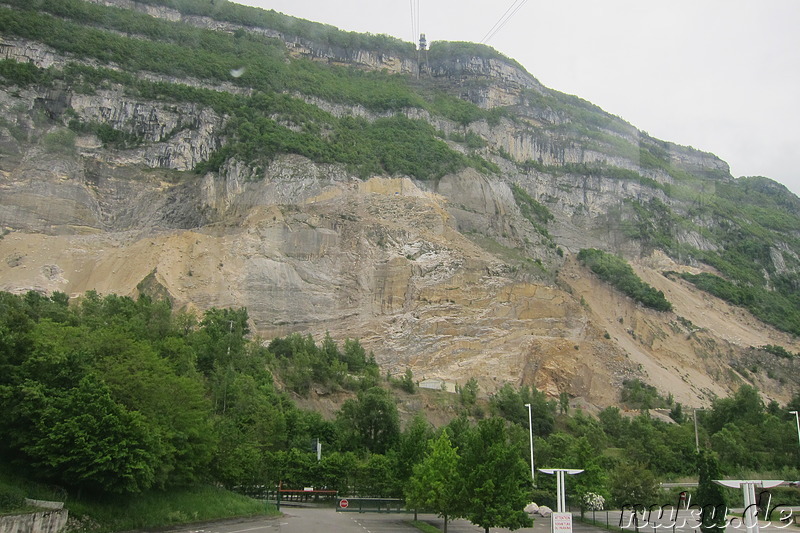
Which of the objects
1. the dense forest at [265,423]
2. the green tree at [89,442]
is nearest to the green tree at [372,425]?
the dense forest at [265,423]

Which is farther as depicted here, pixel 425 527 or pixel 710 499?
pixel 425 527

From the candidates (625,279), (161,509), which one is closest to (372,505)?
(161,509)

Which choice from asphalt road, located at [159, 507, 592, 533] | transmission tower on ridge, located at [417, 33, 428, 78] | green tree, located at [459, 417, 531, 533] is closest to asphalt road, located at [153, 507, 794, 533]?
asphalt road, located at [159, 507, 592, 533]

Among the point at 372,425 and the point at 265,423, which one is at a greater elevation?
the point at 265,423

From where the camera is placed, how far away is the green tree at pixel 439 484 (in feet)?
100

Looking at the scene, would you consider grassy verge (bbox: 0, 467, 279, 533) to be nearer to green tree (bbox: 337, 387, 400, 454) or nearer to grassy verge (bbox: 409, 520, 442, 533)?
grassy verge (bbox: 409, 520, 442, 533)

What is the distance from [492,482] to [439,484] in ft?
14.0

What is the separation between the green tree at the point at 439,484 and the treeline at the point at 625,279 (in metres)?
83.1

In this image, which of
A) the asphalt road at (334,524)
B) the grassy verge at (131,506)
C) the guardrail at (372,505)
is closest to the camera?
the grassy verge at (131,506)

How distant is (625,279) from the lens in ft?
374

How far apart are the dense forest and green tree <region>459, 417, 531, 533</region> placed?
82mm

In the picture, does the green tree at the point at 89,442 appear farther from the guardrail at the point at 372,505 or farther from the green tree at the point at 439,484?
the guardrail at the point at 372,505

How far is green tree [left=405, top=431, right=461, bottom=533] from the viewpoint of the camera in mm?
30531

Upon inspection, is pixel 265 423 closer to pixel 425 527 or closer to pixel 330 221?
pixel 425 527
